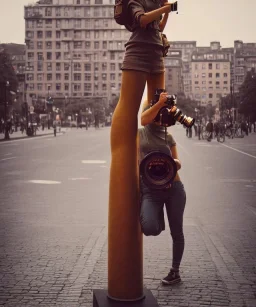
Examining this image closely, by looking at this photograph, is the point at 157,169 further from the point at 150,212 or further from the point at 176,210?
the point at 176,210

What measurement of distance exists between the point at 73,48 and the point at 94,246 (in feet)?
611

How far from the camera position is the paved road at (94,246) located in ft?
19.8

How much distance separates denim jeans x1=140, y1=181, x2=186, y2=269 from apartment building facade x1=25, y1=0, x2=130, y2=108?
180 m

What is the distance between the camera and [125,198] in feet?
16.8

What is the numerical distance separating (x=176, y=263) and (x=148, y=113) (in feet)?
6.11

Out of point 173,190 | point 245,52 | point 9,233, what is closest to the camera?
point 173,190

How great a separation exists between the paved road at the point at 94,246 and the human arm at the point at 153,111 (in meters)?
1.74

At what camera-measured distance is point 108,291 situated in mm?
5230

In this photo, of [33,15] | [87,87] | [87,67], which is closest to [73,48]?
[87,67]

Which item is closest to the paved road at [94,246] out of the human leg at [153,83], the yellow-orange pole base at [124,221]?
the yellow-orange pole base at [124,221]

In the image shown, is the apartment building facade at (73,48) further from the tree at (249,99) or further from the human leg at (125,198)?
the human leg at (125,198)

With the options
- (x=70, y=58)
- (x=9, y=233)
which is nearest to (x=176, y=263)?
(x=9, y=233)

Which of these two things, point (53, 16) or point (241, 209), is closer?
point (241, 209)

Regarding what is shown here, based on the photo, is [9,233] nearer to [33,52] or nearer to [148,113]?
[148,113]
